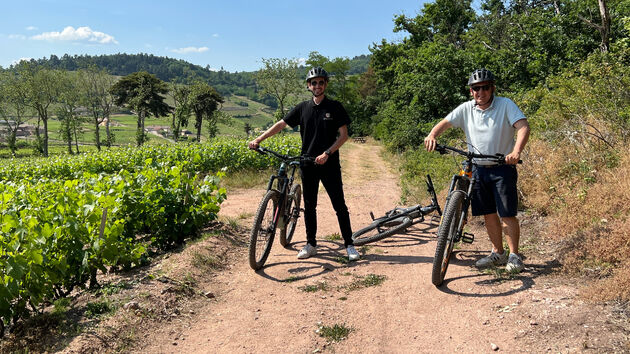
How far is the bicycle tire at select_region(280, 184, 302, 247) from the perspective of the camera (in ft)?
18.7

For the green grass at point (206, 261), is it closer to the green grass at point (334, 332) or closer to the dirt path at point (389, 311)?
the dirt path at point (389, 311)

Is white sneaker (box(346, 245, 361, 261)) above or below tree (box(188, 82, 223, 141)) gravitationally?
below

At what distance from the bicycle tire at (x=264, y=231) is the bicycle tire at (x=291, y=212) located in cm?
37

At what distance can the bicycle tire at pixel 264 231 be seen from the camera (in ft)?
16.5

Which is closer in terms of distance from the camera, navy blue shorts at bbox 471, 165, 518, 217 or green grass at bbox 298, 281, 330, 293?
navy blue shorts at bbox 471, 165, 518, 217

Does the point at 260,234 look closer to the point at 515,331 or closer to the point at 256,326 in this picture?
the point at 256,326

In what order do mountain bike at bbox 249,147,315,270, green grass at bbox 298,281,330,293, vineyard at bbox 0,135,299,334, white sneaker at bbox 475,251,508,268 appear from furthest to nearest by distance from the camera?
mountain bike at bbox 249,147,315,270
white sneaker at bbox 475,251,508,268
green grass at bbox 298,281,330,293
vineyard at bbox 0,135,299,334

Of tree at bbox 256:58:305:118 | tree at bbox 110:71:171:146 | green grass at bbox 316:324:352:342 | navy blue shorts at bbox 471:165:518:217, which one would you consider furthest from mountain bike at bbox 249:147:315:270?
tree at bbox 110:71:171:146

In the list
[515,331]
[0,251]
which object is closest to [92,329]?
[0,251]

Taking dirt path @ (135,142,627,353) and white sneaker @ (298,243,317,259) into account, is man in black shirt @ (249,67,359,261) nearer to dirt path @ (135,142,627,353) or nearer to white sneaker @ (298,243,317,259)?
white sneaker @ (298,243,317,259)

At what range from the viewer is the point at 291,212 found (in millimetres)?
5848

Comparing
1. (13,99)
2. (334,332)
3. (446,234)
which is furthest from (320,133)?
(13,99)

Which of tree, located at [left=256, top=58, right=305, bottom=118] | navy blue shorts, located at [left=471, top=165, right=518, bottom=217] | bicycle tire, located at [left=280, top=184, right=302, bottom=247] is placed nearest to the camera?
navy blue shorts, located at [left=471, top=165, right=518, bottom=217]

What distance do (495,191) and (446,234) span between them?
795 mm
